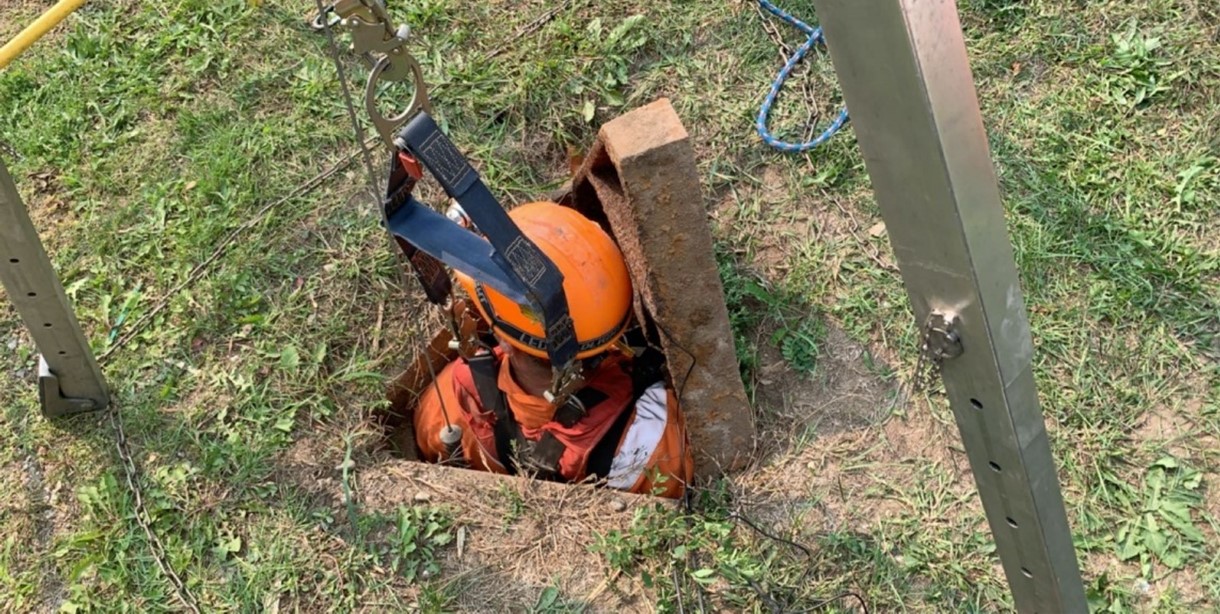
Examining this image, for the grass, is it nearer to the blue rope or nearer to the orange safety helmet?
the blue rope

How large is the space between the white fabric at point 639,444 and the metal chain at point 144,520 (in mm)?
1372

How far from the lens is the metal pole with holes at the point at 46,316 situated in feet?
9.98

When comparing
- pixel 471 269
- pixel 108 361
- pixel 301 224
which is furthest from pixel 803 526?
pixel 108 361

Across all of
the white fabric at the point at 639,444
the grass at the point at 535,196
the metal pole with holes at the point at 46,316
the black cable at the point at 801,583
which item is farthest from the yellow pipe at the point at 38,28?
the black cable at the point at 801,583

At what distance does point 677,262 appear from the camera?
300cm

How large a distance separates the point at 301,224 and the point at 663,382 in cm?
158

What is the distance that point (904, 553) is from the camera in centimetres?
301

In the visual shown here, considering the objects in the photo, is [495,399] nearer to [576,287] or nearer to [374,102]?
[576,287]

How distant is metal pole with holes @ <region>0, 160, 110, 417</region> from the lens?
9.98 feet

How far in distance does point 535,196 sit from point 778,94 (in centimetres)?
106

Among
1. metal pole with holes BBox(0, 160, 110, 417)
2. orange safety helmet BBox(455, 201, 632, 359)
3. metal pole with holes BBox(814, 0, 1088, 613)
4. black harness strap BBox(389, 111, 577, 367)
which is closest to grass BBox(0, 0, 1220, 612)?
metal pole with holes BBox(0, 160, 110, 417)

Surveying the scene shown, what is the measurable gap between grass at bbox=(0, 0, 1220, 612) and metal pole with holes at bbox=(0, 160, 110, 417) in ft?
0.42

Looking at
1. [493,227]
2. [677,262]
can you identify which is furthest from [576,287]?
[493,227]

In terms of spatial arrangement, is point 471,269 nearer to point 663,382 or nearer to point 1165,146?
point 663,382
